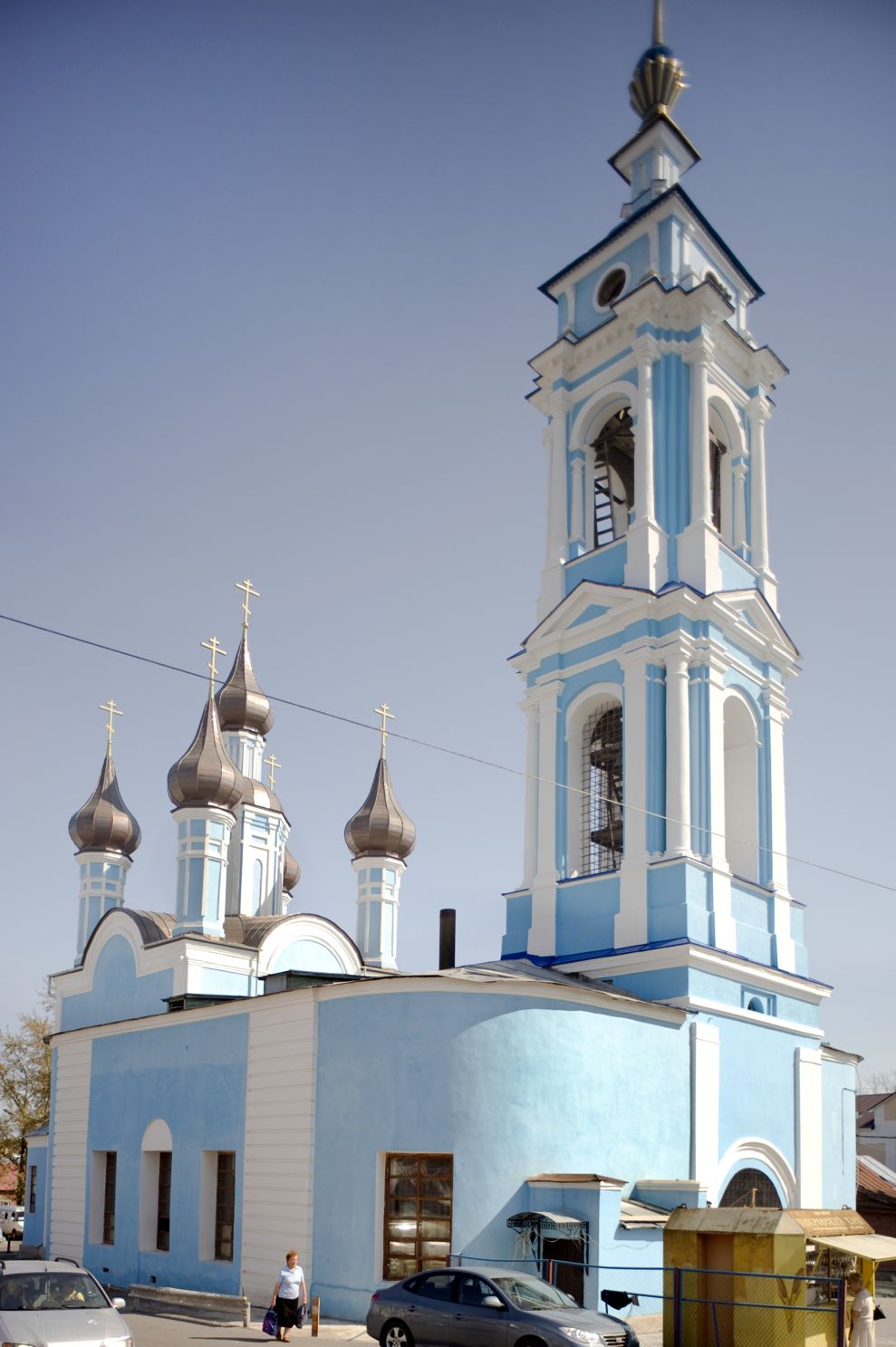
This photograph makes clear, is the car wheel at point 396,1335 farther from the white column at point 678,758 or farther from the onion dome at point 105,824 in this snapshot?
the onion dome at point 105,824

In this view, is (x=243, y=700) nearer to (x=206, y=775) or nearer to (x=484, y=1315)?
(x=206, y=775)

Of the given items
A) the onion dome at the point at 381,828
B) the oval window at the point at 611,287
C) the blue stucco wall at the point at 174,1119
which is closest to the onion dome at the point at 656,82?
the oval window at the point at 611,287

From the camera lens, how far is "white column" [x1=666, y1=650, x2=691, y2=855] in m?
22.3

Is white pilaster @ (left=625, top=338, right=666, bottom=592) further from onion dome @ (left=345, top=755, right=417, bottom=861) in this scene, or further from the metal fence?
onion dome @ (left=345, top=755, right=417, bottom=861)

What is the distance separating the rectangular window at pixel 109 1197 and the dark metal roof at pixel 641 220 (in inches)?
754

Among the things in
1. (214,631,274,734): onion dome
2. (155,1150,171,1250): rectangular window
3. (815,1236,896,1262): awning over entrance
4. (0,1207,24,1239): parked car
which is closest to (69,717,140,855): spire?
(214,631,274,734): onion dome

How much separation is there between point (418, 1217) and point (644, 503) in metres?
12.8

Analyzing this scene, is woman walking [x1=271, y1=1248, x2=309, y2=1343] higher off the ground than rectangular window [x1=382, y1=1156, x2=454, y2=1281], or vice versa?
rectangular window [x1=382, y1=1156, x2=454, y2=1281]

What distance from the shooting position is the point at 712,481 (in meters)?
27.0

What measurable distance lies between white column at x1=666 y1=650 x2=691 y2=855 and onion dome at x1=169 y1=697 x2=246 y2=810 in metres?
11.9

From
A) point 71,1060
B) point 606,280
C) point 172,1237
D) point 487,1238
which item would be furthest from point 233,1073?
point 606,280

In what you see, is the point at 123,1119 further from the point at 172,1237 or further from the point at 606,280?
the point at 606,280

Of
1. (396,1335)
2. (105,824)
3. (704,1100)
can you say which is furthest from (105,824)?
(396,1335)

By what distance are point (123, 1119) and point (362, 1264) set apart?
7988 millimetres
